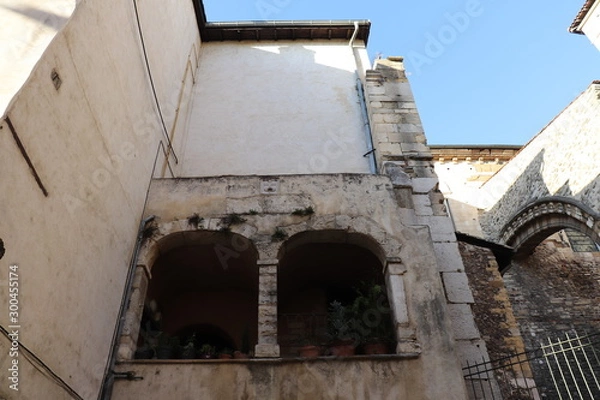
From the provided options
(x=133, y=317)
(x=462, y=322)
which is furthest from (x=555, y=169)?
(x=133, y=317)

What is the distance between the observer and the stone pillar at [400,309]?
15.2 feet

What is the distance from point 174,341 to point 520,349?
4.79 metres

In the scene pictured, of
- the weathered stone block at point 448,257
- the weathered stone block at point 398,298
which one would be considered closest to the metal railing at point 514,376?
the weathered stone block at point 398,298

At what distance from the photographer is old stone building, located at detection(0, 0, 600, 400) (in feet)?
11.8

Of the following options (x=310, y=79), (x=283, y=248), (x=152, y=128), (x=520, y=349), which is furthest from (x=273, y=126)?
(x=520, y=349)

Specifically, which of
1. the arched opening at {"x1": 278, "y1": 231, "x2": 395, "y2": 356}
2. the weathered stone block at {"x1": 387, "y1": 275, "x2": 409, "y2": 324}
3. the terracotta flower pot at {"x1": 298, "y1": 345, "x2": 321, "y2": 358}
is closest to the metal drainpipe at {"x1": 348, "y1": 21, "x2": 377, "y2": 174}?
the arched opening at {"x1": 278, "y1": 231, "x2": 395, "y2": 356}

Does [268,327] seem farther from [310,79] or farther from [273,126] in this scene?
[310,79]

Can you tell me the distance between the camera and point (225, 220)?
5.72 meters

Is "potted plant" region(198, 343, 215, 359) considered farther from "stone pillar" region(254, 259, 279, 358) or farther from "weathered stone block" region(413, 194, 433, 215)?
"weathered stone block" region(413, 194, 433, 215)

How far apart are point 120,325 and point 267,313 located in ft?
5.36

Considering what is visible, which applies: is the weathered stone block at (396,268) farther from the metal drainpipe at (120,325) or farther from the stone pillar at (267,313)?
the metal drainpipe at (120,325)

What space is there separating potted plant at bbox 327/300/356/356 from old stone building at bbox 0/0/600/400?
23 mm

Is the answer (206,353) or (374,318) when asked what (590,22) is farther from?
(206,353)

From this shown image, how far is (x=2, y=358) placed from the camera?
9.77 ft
